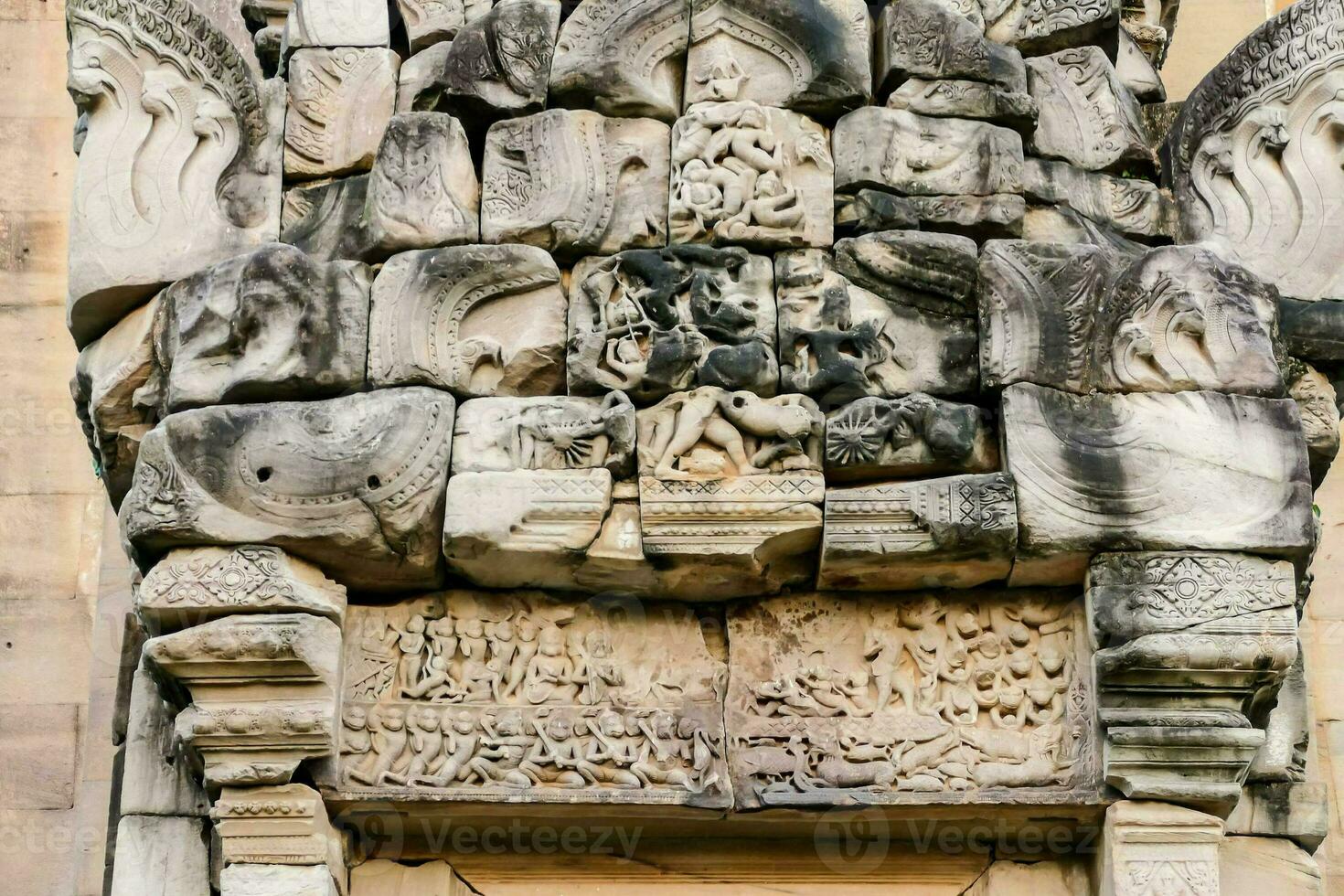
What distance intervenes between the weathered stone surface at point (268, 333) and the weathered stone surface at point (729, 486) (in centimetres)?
90

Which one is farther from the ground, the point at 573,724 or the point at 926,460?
the point at 926,460

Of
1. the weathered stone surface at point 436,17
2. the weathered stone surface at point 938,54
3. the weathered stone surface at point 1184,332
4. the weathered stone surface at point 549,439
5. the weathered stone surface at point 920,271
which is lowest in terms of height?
the weathered stone surface at point 549,439

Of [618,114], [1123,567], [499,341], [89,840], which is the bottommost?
[89,840]

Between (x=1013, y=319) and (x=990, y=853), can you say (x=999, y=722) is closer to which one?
(x=990, y=853)

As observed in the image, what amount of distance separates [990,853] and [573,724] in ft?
4.18

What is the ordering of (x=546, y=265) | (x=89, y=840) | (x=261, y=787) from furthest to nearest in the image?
1. (x=89, y=840)
2. (x=546, y=265)
3. (x=261, y=787)

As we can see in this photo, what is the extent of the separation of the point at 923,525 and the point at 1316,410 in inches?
53.1

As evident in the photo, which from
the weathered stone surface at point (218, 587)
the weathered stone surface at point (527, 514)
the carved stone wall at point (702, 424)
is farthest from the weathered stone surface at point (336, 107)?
the weathered stone surface at point (218, 587)

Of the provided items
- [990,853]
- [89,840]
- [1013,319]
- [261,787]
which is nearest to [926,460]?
[1013,319]

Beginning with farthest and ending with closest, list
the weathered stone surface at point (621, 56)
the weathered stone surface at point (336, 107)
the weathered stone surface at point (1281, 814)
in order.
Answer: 1. the weathered stone surface at point (336, 107)
2. the weathered stone surface at point (621, 56)
3. the weathered stone surface at point (1281, 814)

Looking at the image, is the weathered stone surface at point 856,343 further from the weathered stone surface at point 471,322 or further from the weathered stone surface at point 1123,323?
the weathered stone surface at point 471,322

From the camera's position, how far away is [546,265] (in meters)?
8.09

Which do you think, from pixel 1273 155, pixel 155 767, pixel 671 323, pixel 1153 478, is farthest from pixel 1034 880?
pixel 155 767

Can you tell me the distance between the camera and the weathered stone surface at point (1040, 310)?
7.87m
